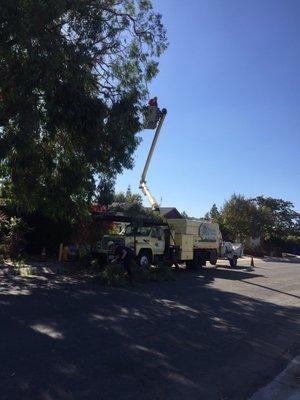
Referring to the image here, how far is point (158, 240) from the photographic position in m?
24.4

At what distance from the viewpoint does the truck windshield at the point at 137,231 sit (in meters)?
23.1

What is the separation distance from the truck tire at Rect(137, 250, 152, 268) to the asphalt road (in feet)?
21.4

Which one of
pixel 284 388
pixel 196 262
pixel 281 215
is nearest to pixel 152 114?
pixel 196 262

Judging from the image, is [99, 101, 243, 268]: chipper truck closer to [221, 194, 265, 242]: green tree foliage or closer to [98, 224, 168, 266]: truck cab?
[98, 224, 168, 266]: truck cab

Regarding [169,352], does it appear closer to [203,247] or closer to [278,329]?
[278,329]

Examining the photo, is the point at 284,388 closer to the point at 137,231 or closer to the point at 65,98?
the point at 65,98

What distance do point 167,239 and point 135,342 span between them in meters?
16.8

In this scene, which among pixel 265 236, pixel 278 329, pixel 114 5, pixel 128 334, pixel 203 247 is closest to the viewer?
pixel 128 334

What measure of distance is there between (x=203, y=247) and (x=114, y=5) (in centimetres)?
1471

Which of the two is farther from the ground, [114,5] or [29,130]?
[114,5]

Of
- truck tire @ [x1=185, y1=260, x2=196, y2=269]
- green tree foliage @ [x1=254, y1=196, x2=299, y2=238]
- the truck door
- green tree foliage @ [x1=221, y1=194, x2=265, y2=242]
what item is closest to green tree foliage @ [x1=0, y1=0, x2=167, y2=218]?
the truck door

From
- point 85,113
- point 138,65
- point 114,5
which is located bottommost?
point 85,113

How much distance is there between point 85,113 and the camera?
16234 millimetres

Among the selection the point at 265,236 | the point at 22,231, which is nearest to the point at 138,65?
the point at 22,231
